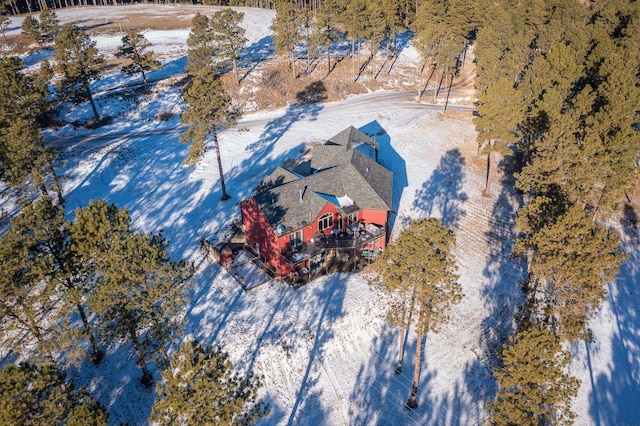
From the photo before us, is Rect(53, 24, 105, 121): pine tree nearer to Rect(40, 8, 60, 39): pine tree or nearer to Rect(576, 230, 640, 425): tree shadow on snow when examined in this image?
Rect(40, 8, 60, 39): pine tree

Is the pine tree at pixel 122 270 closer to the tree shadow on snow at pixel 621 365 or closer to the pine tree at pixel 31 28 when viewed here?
the tree shadow on snow at pixel 621 365

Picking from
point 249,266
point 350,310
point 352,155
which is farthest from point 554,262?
point 249,266

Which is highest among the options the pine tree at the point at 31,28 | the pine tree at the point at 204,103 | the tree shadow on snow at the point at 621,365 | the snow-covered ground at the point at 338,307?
the pine tree at the point at 31,28

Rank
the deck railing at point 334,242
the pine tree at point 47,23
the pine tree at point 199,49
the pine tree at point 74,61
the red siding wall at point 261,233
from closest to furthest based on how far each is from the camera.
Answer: the red siding wall at point 261,233 → the deck railing at point 334,242 → the pine tree at point 74,61 → the pine tree at point 199,49 → the pine tree at point 47,23

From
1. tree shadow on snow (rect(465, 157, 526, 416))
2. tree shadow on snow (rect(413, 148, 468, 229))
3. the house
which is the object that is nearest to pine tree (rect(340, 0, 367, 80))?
tree shadow on snow (rect(413, 148, 468, 229))

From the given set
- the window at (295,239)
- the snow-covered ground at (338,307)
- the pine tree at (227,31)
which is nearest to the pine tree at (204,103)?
the snow-covered ground at (338,307)

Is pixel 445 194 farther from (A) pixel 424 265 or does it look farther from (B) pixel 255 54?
(B) pixel 255 54
